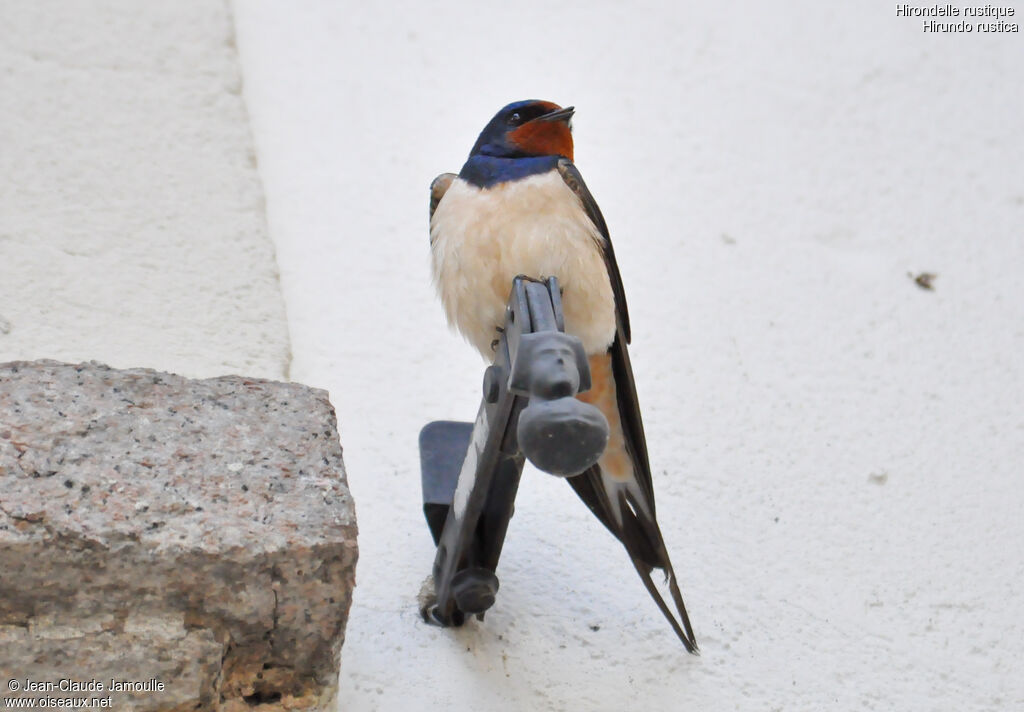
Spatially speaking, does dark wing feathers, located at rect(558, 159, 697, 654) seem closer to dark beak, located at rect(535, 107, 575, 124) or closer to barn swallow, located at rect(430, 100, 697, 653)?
barn swallow, located at rect(430, 100, 697, 653)

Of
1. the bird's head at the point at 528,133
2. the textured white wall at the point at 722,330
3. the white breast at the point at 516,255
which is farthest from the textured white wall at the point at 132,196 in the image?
the bird's head at the point at 528,133

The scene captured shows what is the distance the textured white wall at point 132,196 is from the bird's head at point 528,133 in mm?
397

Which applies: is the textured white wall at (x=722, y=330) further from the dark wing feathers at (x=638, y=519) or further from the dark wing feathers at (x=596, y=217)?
the dark wing feathers at (x=596, y=217)

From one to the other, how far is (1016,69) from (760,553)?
1495 mm

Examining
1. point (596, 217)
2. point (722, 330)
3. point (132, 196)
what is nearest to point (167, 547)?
point (596, 217)

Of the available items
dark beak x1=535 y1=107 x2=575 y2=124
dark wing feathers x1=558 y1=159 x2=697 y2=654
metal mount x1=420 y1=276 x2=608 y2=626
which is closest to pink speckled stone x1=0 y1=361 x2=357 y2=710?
metal mount x1=420 y1=276 x2=608 y2=626

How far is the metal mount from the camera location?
1235 millimetres


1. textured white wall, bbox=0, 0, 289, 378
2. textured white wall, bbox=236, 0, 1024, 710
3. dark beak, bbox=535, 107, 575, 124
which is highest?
dark beak, bbox=535, 107, 575, 124

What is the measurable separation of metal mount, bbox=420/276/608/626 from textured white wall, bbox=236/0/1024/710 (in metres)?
0.07

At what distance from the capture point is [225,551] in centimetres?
121

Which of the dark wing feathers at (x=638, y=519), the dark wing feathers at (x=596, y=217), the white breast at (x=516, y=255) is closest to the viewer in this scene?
the dark wing feathers at (x=638, y=519)

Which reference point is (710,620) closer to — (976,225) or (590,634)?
(590,634)

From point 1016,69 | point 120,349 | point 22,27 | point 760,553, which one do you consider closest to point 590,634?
point 760,553

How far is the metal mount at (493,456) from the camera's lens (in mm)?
1235
